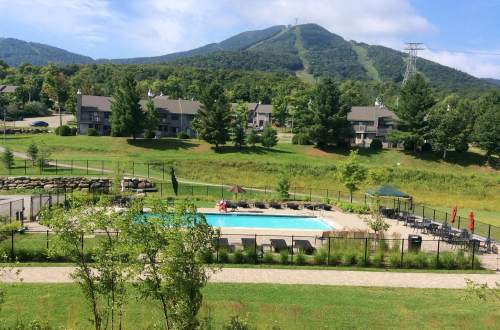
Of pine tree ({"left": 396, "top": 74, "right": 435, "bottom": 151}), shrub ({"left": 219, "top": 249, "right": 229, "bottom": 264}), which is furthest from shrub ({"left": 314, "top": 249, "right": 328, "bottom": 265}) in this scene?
pine tree ({"left": 396, "top": 74, "right": 435, "bottom": 151})

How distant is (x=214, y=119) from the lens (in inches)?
2484

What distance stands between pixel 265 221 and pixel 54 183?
64.2 ft

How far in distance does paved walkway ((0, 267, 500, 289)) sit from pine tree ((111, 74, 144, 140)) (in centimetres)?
4564

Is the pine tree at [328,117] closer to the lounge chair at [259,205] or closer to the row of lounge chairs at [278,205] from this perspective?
the row of lounge chairs at [278,205]

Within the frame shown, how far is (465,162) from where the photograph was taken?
216 feet

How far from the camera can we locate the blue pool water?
3288cm

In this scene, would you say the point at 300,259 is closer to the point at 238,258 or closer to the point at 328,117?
the point at 238,258

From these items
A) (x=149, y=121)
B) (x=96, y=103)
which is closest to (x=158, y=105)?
(x=96, y=103)

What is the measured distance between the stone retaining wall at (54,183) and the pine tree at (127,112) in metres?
23.4

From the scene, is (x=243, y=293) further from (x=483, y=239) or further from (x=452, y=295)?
(x=483, y=239)

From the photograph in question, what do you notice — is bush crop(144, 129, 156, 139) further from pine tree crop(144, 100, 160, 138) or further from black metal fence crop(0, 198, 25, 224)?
black metal fence crop(0, 198, 25, 224)

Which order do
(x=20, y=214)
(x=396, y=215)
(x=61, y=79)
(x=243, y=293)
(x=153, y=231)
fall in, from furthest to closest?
(x=61, y=79) → (x=396, y=215) → (x=20, y=214) → (x=243, y=293) → (x=153, y=231)

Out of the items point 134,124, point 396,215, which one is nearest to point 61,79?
point 134,124

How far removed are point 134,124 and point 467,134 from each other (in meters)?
48.7
